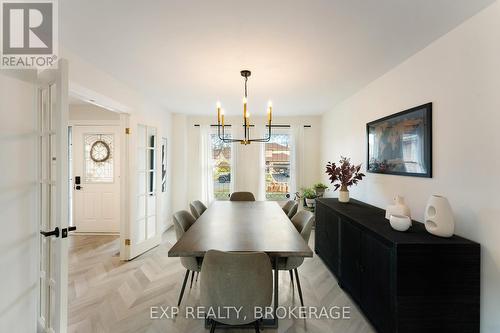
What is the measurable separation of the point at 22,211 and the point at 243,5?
2.03 meters

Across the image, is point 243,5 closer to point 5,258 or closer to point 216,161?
point 5,258

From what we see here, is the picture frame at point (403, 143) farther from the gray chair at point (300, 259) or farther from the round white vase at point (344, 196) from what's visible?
the gray chair at point (300, 259)

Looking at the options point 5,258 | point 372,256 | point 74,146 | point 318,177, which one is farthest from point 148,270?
point 318,177

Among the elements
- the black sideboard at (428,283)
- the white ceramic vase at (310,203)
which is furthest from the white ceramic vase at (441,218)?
the white ceramic vase at (310,203)

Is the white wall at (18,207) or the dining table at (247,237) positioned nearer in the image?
the white wall at (18,207)

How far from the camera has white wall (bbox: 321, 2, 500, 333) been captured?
4.94 feet

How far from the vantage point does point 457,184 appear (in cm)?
176

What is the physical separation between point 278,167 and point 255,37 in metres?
3.50

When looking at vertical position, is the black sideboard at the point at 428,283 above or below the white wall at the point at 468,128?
below

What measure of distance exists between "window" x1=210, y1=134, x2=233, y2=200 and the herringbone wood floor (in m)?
1.88

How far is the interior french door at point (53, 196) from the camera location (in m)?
1.44

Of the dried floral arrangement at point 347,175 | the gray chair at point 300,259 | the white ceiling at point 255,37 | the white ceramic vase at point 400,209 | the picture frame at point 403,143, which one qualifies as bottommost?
the gray chair at point 300,259

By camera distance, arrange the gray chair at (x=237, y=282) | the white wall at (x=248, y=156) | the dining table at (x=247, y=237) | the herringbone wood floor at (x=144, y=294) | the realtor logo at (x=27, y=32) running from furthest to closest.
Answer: the white wall at (x=248, y=156) → the herringbone wood floor at (x=144, y=294) → the dining table at (x=247, y=237) → the realtor logo at (x=27, y=32) → the gray chair at (x=237, y=282)

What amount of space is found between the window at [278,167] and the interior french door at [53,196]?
3942 mm
